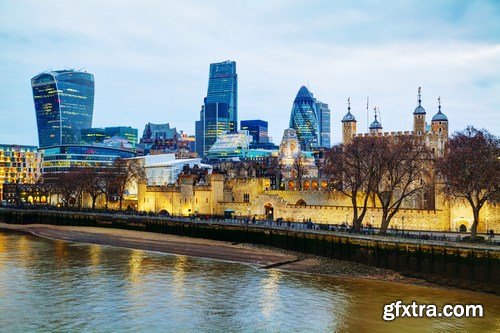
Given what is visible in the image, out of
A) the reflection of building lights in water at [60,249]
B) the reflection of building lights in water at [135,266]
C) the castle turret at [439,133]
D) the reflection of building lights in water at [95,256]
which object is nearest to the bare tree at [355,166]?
the castle turret at [439,133]

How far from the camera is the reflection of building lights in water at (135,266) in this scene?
53403mm

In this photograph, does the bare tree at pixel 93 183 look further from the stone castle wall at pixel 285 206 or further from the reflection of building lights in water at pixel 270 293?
the reflection of building lights in water at pixel 270 293

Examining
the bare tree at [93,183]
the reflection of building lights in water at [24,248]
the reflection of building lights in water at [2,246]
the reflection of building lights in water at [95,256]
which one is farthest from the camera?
the bare tree at [93,183]

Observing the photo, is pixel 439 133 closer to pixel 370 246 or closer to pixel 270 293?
pixel 370 246

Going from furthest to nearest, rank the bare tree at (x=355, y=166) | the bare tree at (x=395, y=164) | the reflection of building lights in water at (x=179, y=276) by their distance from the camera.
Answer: the bare tree at (x=355, y=166) < the bare tree at (x=395, y=164) < the reflection of building lights in water at (x=179, y=276)

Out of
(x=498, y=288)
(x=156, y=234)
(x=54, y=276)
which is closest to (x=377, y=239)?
(x=498, y=288)

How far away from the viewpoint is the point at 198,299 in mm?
45281

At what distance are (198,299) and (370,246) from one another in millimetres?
23382

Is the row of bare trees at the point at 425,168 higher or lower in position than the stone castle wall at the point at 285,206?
higher

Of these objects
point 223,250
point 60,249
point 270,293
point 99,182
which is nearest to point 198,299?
point 270,293

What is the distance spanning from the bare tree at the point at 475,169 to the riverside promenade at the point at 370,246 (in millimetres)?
5978

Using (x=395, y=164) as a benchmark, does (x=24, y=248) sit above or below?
below

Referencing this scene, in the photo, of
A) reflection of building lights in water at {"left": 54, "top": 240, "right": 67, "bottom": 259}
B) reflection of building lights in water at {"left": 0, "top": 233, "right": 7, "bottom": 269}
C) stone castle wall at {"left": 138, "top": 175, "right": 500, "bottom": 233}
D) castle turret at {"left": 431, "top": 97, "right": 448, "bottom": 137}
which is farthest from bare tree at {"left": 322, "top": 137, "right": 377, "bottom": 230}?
reflection of building lights in water at {"left": 0, "top": 233, "right": 7, "bottom": 269}

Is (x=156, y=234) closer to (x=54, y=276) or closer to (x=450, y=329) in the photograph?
(x=54, y=276)
